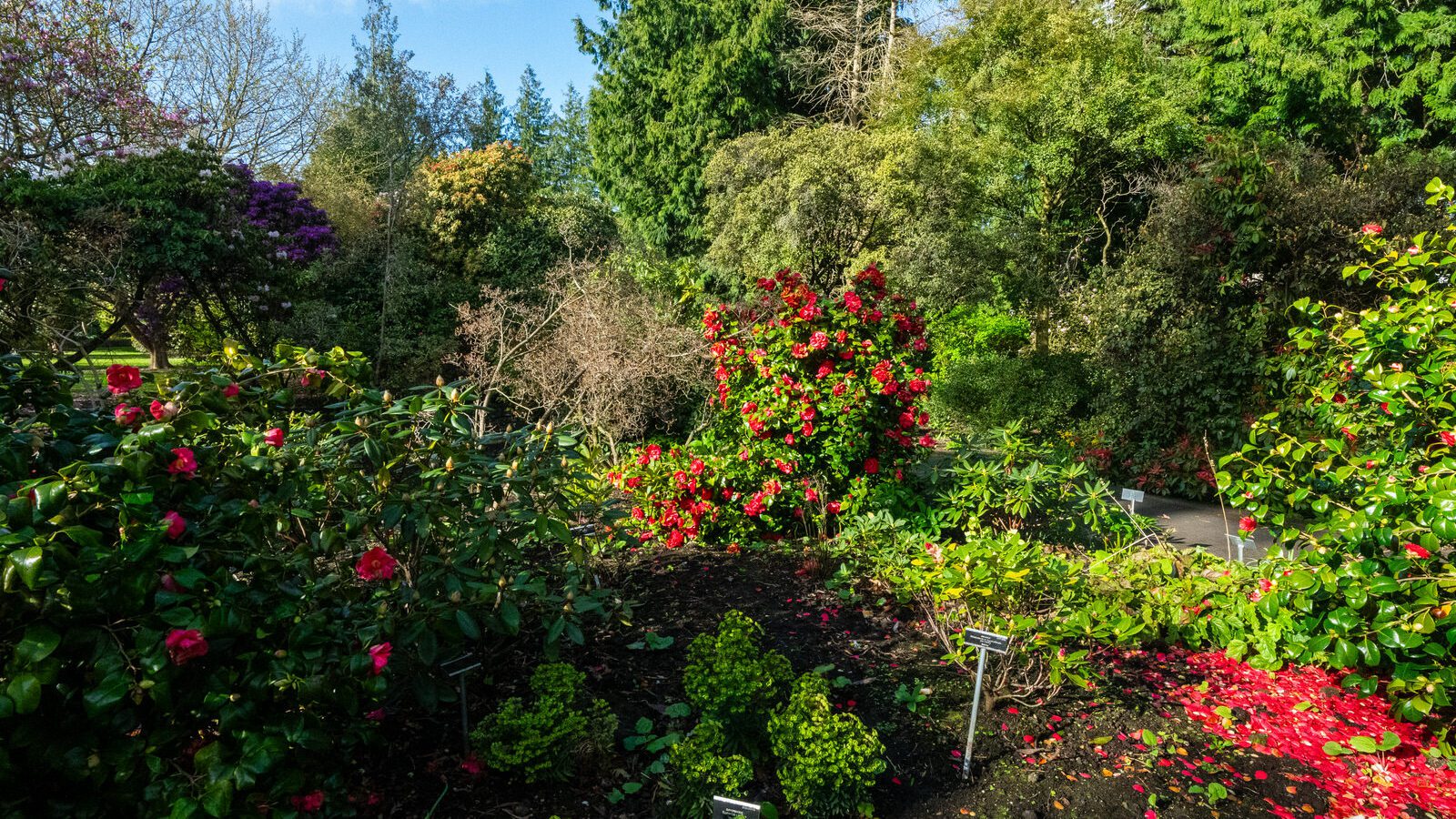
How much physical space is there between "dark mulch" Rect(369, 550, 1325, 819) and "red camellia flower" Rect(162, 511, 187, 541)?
3.30 ft

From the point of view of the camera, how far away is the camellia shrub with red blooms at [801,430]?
4379 mm

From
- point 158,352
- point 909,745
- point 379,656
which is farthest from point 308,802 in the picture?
point 158,352

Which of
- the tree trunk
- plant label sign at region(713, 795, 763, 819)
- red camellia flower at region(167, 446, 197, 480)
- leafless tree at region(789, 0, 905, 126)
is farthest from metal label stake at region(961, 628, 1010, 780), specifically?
leafless tree at region(789, 0, 905, 126)

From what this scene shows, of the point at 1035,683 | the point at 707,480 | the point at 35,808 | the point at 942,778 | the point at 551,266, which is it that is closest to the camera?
the point at 35,808

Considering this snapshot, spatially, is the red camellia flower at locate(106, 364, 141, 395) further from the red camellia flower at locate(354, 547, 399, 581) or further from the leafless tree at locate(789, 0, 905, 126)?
the leafless tree at locate(789, 0, 905, 126)

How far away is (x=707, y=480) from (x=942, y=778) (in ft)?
7.84

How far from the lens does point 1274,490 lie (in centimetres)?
304

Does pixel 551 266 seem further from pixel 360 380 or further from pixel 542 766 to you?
pixel 542 766

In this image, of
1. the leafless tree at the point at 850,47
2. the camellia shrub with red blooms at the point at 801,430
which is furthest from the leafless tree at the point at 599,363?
the leafless tree at the point at 850,47

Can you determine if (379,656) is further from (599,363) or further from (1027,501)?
(599,363)

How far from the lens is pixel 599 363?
6.95 meters

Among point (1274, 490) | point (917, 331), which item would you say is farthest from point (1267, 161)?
point (1274, 490)

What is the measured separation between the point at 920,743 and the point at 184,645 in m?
2.08

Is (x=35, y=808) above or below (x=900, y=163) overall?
below
